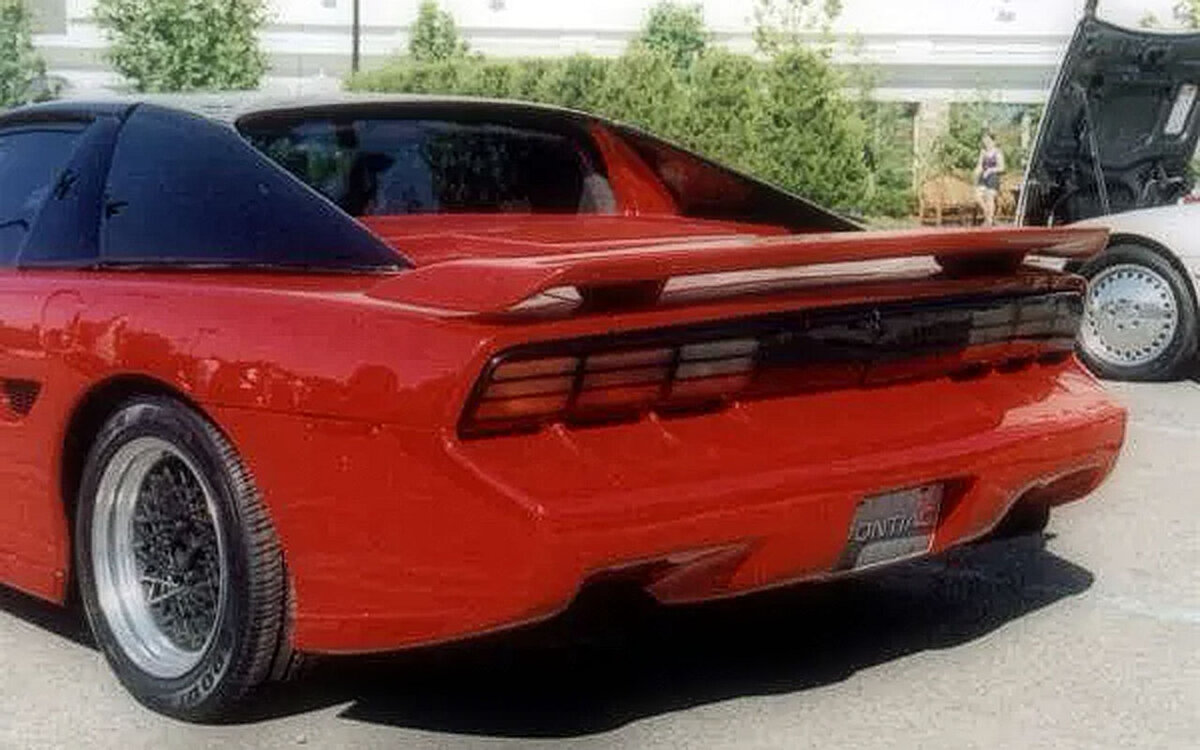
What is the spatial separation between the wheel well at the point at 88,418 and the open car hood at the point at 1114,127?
24.9 feet

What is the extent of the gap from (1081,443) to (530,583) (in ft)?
5.02

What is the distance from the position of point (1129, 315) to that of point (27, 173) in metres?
6.35

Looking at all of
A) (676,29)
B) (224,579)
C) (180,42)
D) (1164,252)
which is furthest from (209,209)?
(676,29)

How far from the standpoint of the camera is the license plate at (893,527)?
12.3 ft

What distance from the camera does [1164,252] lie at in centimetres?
927

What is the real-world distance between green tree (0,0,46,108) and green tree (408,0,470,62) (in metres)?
16.1

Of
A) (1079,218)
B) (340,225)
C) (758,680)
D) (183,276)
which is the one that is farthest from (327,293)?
(1079,218)

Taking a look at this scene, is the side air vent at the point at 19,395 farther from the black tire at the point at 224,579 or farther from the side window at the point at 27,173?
the side window at the point at 27,173

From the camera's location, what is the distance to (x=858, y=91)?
4019cm

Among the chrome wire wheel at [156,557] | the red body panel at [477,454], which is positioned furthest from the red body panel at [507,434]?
the chrome wire wheel at [156,557]

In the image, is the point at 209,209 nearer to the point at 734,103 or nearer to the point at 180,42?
the point at 734,103

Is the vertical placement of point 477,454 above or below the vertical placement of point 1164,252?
above

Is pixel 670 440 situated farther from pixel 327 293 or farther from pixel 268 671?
pixel 268 671

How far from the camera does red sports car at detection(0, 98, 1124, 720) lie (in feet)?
11.0
